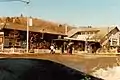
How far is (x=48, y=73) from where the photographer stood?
166 inches

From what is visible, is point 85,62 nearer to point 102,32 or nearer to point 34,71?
point 34,71

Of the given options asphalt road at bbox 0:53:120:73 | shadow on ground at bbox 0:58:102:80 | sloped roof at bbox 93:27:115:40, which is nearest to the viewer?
shadow on ground at bbox 0:58:102:80

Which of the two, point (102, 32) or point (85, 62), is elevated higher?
point (102, 32)

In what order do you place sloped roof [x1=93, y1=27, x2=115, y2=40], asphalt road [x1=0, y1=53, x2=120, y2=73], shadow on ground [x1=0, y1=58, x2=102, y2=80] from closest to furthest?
shadow on ground [x1=0, y1=58, x2=102, y2=80], asphalt road [x1=0, y1=53, x2=120, y2=73], sloped roof [x1=93, y1=27, x2=115, y2=40]

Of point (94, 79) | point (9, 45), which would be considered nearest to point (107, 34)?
point (9, 45)

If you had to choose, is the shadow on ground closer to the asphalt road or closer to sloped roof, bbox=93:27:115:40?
the asphalt road

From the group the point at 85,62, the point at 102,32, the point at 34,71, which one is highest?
the point at 102,32

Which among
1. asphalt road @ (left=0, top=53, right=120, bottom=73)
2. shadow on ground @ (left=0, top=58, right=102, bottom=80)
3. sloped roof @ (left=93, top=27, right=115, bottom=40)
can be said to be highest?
→ sloped roof @ (left=93, top=27, right=115, bottom=40)

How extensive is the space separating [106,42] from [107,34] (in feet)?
9.37

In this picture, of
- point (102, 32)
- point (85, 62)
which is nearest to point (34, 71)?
point (85, 62)

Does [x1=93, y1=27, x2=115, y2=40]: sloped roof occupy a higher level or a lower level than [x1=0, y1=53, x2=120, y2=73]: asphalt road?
higher

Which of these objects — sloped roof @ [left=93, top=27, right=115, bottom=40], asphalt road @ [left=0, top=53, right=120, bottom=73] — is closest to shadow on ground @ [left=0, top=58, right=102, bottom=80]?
asphalt road @ [left=0, top=53, right=120, bottom=73]

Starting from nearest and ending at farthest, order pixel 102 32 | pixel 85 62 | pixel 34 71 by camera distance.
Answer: pixel 34 71, pixel 85 62, pixel 102 32

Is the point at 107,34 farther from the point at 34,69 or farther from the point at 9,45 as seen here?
the point at 34,69
